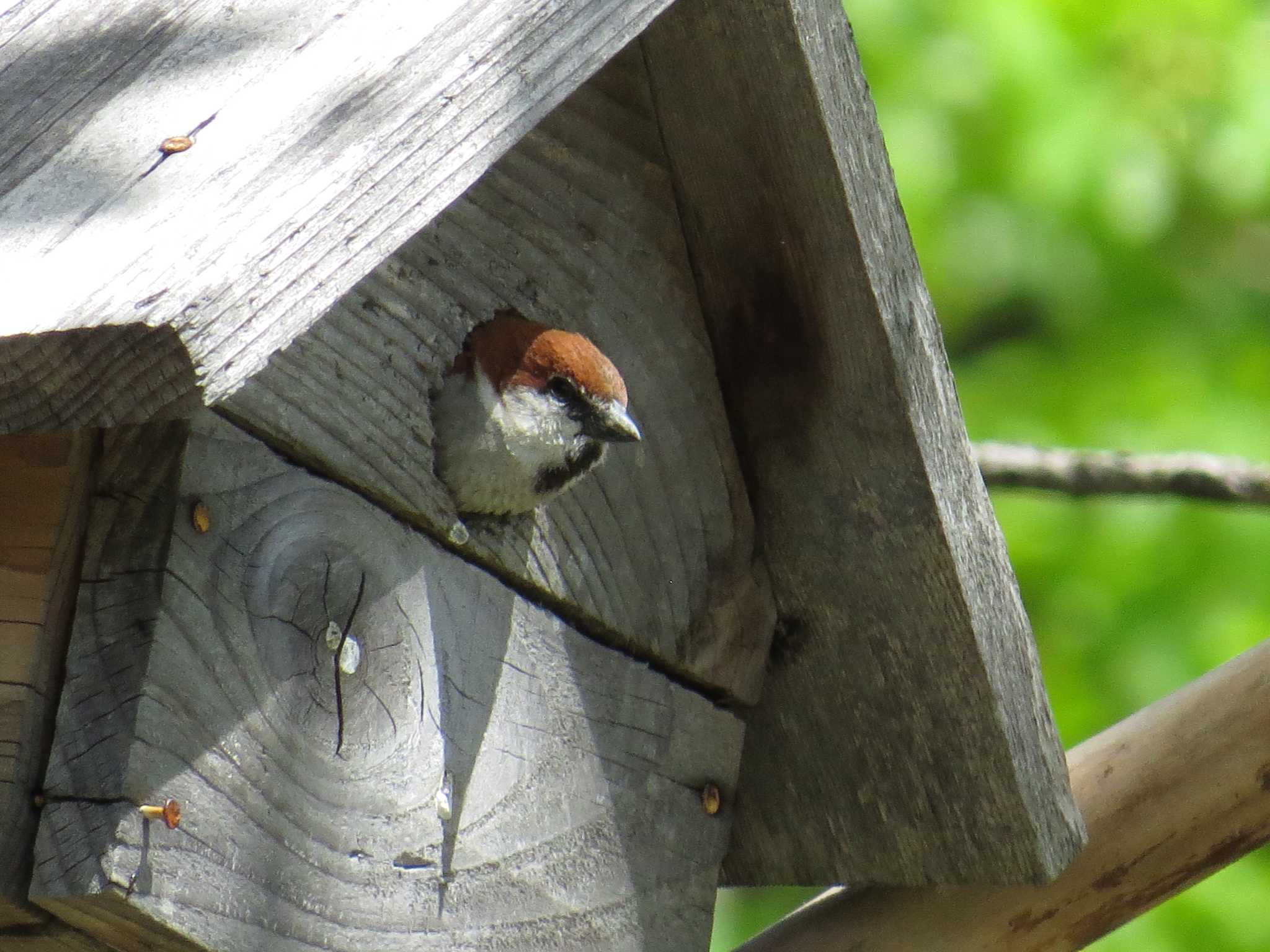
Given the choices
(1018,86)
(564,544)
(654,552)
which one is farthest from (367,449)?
(1018,86)

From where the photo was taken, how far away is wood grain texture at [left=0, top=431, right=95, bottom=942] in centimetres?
112

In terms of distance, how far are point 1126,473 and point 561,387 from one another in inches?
43.4

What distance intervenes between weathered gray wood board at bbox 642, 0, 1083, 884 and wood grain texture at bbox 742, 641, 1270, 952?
0.05m

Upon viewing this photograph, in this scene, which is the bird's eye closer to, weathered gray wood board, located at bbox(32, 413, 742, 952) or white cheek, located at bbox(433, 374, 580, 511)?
white cheek, located at bbox(433, 374, 580, 511)

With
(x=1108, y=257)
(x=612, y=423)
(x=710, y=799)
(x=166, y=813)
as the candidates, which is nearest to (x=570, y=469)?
(x=612, y=423)

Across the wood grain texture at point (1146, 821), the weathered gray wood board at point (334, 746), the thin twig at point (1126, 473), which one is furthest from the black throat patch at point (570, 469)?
the thin twig at point (1126, 473)

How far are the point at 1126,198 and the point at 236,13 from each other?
7.84ft

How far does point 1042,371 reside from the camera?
3693 mm

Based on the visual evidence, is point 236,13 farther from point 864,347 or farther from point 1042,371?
point 1042,371

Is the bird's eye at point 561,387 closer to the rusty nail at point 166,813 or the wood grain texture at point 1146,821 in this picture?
the rusty nail at point 166,813

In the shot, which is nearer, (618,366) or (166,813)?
(166,813)

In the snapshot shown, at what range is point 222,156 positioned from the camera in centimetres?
103

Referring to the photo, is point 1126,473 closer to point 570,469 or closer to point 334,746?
point 570,469

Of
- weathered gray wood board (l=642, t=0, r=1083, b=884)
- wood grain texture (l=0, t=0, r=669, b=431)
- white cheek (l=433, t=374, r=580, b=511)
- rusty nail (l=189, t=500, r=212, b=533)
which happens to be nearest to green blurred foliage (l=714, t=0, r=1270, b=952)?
weathered gray wood board (l=642, t=0, r=1083, b=884)
